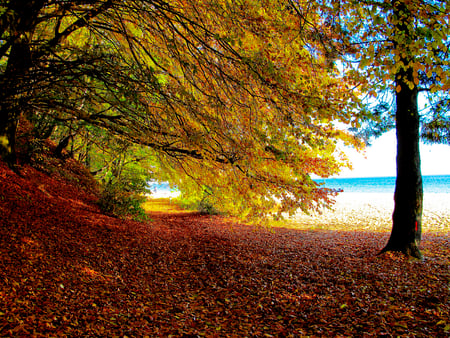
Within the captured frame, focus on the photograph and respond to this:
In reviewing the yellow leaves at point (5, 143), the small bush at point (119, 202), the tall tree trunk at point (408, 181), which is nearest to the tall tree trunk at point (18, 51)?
the yellow leaves at point (5, 143)

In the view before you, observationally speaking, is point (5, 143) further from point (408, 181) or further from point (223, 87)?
point (408, 181)

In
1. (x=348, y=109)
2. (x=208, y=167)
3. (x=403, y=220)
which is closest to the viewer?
(x=348, y=109)

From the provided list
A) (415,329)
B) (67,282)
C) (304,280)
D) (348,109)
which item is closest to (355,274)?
(304,280)

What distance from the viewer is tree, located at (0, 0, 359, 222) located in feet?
11.5

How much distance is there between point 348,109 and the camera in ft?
10.2

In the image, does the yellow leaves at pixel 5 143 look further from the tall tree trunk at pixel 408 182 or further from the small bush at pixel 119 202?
the tall tree trunk at pixel 408 182

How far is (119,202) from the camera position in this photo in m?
7.82

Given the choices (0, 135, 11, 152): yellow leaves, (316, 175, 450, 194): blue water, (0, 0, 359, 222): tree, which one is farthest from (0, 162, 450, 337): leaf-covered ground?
(316, 175, 450, 194): blue water

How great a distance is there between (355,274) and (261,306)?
2.00 meters

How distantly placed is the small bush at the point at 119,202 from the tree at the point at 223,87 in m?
3.04

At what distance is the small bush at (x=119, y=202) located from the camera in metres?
7.57

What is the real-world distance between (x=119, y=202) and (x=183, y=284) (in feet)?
14.1

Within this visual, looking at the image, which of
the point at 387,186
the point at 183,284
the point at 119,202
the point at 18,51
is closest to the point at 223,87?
the point at 183,284

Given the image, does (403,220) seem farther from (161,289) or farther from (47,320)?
(47,320)
